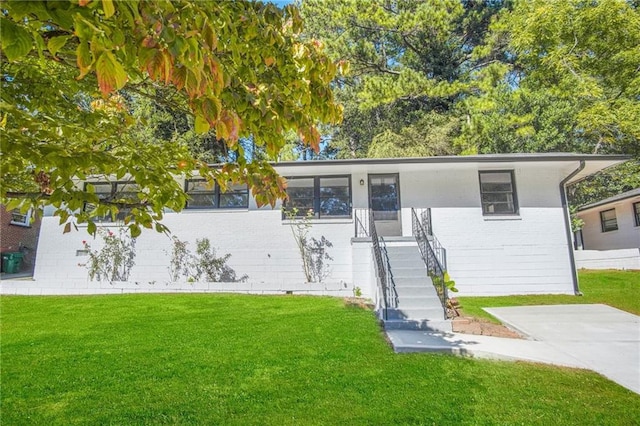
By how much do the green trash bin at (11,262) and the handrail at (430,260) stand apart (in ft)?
49.0

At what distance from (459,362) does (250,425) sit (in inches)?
105

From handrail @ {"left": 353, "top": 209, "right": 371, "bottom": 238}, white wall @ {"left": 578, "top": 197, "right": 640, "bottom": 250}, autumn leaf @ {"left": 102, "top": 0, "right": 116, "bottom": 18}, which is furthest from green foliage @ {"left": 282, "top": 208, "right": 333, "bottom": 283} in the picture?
white wall @ {"left": 578, "top": 197, "right": 640, "bottom": 250}

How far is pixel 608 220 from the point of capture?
18469mm

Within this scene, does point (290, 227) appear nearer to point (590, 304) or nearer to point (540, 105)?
point (590, 304)

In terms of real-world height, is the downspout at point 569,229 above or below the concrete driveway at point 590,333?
above

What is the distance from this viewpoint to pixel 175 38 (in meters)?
1.16

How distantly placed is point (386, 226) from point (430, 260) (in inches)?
87.0

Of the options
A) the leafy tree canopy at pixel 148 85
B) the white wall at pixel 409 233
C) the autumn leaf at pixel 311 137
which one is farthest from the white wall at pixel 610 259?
the autumn leaf at pixel 311 137

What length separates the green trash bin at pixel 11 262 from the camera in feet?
43.3

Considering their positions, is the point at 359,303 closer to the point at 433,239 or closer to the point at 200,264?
the point at 433,239

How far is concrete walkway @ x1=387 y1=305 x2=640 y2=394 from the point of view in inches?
171

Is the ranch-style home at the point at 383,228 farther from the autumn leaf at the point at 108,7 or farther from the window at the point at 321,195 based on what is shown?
the autumn leaf at the point at 108,7

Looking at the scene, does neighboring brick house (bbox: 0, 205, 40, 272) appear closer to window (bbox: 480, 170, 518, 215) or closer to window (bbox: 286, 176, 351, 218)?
Answer: window (bbox: 286, 176, 351, 218)

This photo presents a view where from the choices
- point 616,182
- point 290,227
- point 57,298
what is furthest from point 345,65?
point 616,182
